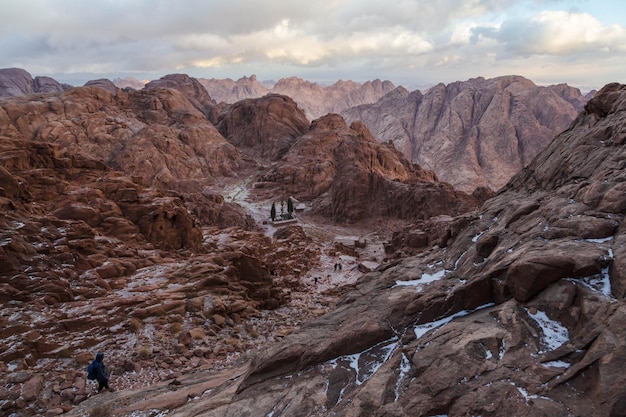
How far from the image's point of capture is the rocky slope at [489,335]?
6.06 meters

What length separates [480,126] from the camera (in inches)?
5281

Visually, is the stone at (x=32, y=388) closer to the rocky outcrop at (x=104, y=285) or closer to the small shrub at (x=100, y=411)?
the rocky outcrop at (x=104, y=285)

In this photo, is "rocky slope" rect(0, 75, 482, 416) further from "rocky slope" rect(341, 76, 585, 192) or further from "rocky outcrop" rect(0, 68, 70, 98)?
"rocky outcrop" rect(0, 68, 70, 98)

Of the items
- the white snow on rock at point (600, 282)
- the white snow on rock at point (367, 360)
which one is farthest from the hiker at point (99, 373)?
the white snow on rock at point (600, 282)

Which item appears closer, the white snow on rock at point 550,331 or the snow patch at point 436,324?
the white snow on rock at point 550,331

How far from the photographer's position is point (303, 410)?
7688 mm

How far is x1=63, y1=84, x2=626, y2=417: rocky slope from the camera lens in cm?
606

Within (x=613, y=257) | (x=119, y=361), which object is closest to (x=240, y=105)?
(x=119, y=361)

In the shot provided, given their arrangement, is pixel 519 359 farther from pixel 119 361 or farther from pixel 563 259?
pixel 119 361

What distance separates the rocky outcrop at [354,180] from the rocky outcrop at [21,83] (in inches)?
3681

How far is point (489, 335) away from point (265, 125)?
88.8m

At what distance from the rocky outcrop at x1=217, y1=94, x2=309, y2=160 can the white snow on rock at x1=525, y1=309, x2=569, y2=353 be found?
79934 mm

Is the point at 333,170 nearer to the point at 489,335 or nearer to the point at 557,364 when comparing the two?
the point at 489,335

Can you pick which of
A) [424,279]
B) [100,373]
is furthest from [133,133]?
[424,279]
